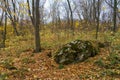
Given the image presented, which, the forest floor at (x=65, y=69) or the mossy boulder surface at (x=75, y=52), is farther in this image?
the mossy boulder surface at (x=75, y=52)

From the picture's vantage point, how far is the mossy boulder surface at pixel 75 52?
10477 mm

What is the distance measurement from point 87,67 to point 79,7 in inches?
1162

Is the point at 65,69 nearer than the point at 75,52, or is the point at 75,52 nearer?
the point at 65,69

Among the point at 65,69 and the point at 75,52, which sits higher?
the point at 75,52

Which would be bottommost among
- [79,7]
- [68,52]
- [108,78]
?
[108,78]

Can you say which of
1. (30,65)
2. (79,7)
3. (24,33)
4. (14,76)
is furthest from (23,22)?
(14,76)

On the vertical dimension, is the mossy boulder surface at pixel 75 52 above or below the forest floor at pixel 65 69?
above

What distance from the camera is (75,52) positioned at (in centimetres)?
1063

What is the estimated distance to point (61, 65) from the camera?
10.1 meters

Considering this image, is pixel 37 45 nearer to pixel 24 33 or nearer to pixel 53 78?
pixel 53 78

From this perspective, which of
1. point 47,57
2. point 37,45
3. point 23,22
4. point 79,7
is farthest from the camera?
point 79,7

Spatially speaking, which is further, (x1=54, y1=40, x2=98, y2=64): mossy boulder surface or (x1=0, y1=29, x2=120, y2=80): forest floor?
(x1=54, y1=40, x2=98, y2=64): mossy boulder surface

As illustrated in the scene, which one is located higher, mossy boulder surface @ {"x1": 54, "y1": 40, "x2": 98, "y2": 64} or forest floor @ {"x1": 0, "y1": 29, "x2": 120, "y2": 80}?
mossy boulder surface @ {"x1": 54, "y1": 40, "x2": 98, "y2": 64}

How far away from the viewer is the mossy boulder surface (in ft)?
34.4
